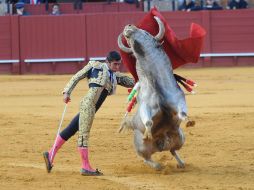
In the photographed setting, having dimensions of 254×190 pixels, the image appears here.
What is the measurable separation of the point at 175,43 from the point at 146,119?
3.08ft

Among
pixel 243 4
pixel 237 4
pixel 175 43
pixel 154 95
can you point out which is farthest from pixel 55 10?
pixel 154 95

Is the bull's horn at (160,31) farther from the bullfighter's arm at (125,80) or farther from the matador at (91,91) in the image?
the bullfighter's arm at (125,80)

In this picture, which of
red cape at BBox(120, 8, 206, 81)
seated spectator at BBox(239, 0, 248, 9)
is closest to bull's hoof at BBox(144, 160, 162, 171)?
red cape at BBox(120, 8, 206, 81)

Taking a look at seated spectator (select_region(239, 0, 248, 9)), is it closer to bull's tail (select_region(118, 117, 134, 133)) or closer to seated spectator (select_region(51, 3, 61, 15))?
seated spectator (select_region(51, 3, 61, 15))

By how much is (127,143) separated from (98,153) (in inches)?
30.1

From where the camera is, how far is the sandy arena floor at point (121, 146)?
7.73 m

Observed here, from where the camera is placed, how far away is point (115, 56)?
8.02 metres

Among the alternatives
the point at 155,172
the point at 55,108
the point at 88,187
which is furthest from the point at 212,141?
the point at 55,108

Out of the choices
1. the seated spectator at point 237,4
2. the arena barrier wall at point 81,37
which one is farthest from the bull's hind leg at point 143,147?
the seated spectator at point 237,4

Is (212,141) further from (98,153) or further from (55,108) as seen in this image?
(55,108)

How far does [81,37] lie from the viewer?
20328 millimetres

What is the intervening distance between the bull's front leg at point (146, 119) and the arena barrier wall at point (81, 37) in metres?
12.4

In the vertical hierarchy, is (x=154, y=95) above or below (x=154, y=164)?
above

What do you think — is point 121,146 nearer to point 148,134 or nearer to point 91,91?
point 91,91
